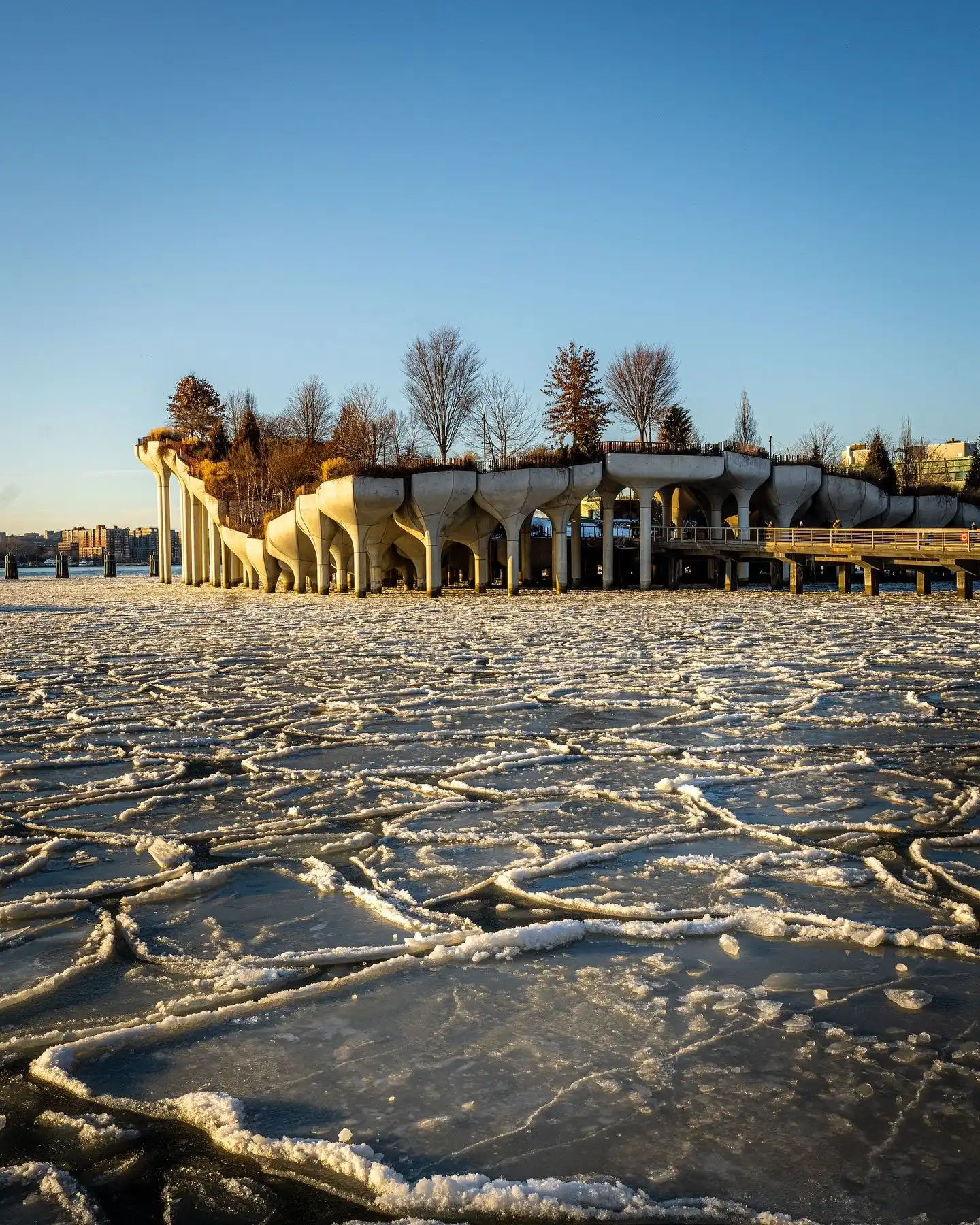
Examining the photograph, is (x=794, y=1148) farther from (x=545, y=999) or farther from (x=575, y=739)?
(x=575, y=739)

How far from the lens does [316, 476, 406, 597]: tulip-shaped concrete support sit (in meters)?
42.6

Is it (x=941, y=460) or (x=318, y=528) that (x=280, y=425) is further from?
(x=941, y=460)

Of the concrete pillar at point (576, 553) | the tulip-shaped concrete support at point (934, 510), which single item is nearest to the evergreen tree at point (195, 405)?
the concrete pillar at point (576, 553)

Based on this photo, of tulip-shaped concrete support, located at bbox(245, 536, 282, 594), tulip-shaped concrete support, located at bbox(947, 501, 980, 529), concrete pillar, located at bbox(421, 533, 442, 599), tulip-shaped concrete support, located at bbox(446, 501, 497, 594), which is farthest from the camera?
tulip-shaped concrete support, located at bbox(947, 501, 980, 529)

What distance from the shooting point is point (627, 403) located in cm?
7438

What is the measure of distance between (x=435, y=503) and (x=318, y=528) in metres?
7.50

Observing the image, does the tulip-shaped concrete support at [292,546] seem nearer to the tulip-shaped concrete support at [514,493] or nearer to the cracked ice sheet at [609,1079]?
the tulip-shaped concrete support at [514,493]

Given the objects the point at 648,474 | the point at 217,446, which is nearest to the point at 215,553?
the point at 217,446

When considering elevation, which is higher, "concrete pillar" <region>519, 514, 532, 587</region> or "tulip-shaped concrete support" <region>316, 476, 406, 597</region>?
"tulip-shaped concrete support" <region>316, 476, 406, 597</region>

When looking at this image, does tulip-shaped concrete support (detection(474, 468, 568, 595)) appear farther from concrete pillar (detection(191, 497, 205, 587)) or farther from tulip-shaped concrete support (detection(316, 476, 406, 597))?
concrete pillar (detection(191, 497, 205, 587))

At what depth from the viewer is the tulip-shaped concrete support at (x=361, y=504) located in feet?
140

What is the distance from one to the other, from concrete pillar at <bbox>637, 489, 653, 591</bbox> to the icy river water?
38.1 meters

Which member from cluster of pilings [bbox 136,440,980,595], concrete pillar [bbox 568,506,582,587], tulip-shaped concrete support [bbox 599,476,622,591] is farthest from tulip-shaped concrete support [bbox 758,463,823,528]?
concrete pillar [bbox 568,506,582,587]

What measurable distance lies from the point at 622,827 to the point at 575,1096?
327cm
